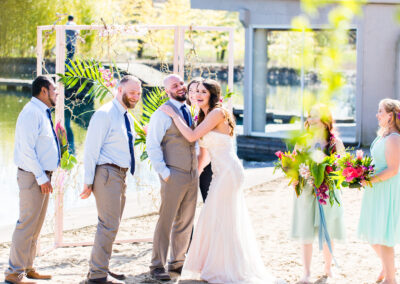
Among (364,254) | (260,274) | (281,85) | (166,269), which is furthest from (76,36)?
(281,85)

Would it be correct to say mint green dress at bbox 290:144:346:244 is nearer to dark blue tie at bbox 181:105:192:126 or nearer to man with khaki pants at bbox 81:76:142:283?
dark blue tie at bbox 181:105:192:126

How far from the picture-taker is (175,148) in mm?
4762

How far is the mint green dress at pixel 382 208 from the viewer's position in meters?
4.56

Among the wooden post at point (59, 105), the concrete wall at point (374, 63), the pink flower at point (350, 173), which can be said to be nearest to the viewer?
the pink flower at point (350, 173)

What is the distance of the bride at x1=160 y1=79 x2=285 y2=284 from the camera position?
4.70 metres

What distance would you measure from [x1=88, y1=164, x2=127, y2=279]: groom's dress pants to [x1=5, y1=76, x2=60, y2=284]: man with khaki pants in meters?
0.35

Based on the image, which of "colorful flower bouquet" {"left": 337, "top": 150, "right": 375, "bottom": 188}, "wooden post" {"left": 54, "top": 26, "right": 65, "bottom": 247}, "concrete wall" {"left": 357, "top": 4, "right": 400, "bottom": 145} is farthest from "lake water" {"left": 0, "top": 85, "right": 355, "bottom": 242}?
"concrete wall" {"left": 357, "top": 4, "right": 400, "bottom": 145}

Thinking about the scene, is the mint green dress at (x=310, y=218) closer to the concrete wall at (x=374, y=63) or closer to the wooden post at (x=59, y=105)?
the wooden post at (x=59, y=105)

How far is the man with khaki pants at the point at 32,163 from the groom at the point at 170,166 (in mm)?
730

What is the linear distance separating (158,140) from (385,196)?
66.1 inches

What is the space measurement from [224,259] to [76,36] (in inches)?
97.8

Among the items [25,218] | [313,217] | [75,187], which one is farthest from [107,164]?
[75,187]

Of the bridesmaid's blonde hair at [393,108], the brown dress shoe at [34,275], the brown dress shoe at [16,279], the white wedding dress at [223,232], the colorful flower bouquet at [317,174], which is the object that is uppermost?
the bridesmaid's blonde hair at [393,108]

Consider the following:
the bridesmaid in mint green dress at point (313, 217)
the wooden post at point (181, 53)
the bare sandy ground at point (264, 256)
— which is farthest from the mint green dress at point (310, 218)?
the wooden post at point (181, 53)
